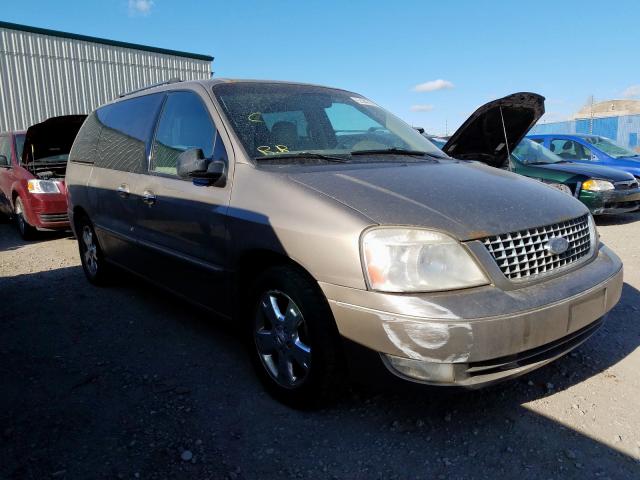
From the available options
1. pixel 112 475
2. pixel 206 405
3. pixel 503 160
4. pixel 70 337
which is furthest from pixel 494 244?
pixel 503 160

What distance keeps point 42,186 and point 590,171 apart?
8144 mm

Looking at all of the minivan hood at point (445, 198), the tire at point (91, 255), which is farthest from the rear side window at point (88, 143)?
the minivan hood at point (445, 198)

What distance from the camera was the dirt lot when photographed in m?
2.20

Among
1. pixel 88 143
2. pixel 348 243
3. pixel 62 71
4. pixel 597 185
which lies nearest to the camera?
pixel 348 243

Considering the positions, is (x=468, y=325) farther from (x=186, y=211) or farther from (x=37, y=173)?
(x=37, y=173)

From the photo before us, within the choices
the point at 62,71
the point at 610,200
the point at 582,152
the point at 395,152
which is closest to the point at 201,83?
the point at 395,152

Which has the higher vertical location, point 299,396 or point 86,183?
point 86,183

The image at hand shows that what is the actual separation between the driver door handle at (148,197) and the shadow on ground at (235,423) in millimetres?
992

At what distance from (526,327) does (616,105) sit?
261 feet

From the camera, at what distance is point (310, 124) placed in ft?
10.8

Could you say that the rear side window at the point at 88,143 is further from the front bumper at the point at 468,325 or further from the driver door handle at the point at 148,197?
the front bumper at the point at 468,325

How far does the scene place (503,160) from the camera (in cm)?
557

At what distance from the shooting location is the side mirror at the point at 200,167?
2863 millimetres

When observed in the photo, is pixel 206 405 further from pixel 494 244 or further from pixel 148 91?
pixel 148 91
